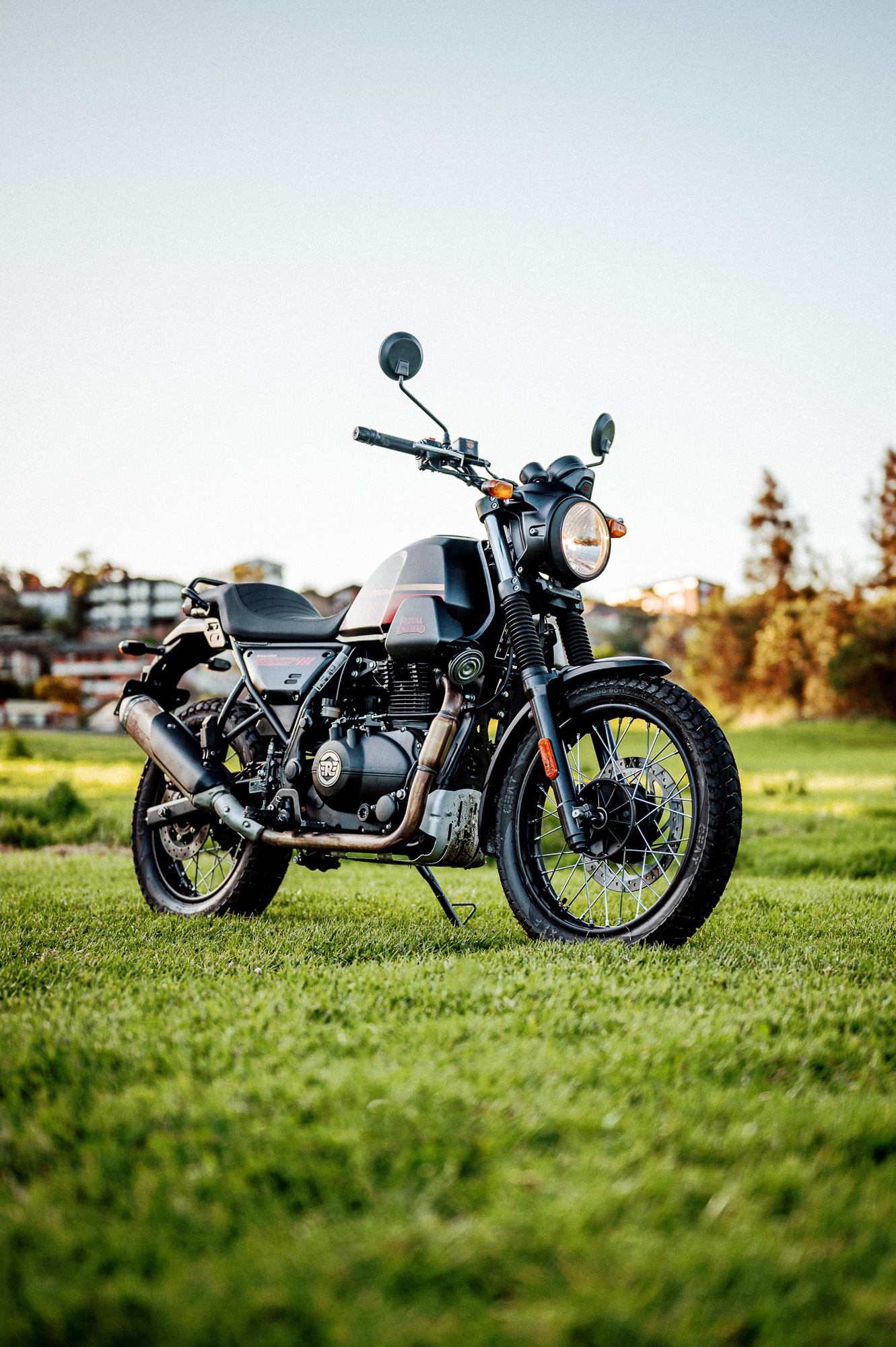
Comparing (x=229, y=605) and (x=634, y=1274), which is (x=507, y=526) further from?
(x=634, y=1274)

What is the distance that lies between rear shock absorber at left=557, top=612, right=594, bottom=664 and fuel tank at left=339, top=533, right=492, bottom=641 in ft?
0.94

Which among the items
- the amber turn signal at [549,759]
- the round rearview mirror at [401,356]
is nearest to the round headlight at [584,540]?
the amber turn signal at [549,759]

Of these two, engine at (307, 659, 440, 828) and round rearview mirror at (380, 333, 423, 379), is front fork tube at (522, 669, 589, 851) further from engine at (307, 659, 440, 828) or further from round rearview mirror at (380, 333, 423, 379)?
round rearview mirror at (380, 333, 423, 379)

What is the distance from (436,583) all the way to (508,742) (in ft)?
2.18

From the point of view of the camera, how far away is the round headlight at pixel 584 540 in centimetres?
363

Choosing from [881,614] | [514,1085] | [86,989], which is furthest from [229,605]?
[881,614]

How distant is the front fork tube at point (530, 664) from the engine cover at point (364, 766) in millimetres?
557

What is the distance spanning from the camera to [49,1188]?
1578 millimetres

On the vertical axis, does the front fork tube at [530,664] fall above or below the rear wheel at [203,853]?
above

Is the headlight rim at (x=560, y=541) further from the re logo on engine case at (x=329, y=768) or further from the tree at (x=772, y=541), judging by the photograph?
the tree at (x=772, y=541)

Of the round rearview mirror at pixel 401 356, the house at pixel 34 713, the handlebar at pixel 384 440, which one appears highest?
the round rearview mirror at pixel 401 356

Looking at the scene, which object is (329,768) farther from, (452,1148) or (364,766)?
(452,1148)

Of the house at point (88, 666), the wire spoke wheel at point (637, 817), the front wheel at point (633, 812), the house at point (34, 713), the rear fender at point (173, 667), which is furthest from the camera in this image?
the house at point (88, 666)

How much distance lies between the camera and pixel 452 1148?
5.42ft
